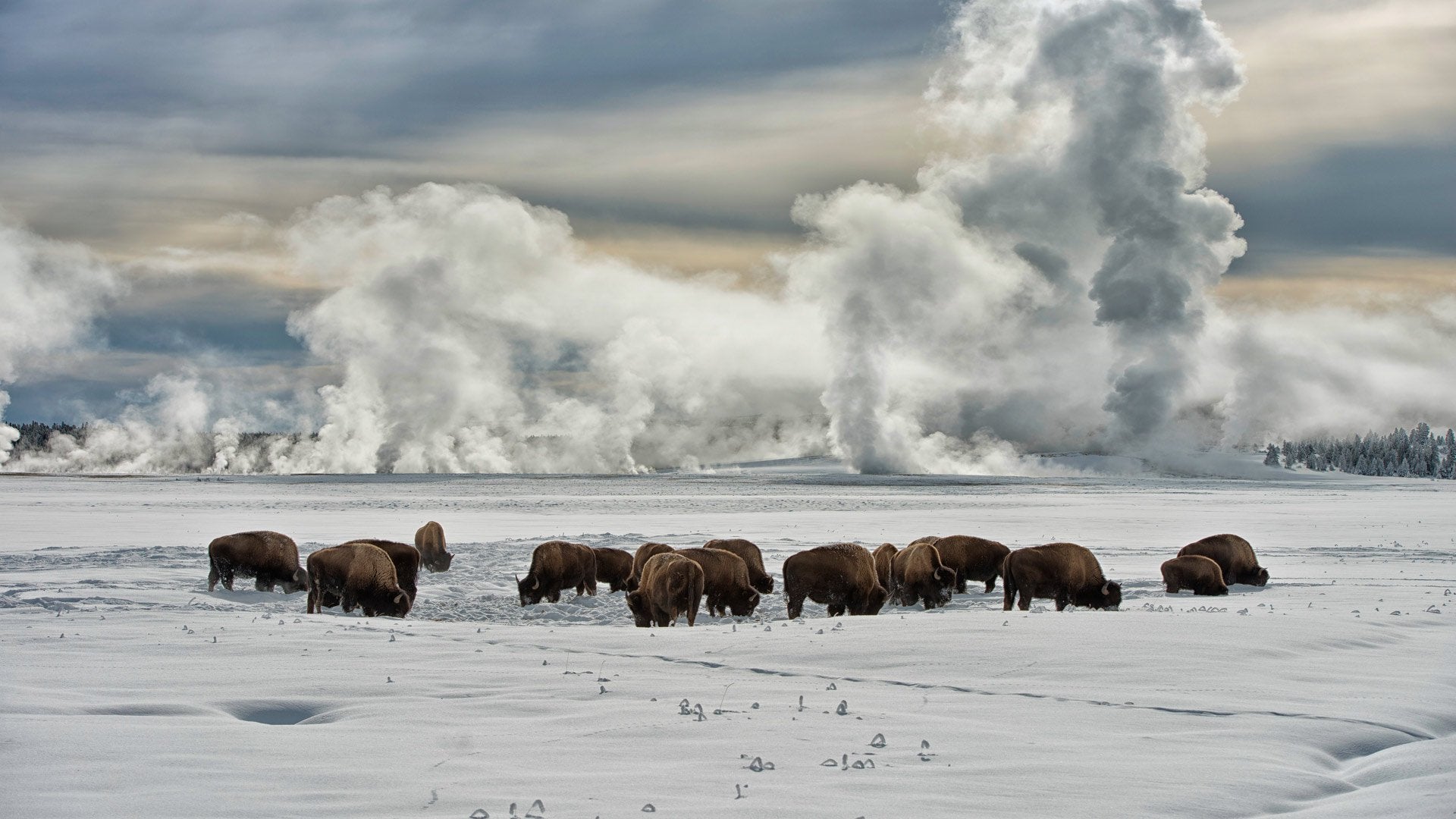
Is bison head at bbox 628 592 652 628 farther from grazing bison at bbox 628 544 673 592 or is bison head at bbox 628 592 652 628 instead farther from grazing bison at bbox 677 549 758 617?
grazing bison at bbox 628 544 673 592

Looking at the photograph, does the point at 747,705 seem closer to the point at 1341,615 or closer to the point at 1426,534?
the point at 1341,615

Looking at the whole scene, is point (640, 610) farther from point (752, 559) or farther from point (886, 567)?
point (886, 567)

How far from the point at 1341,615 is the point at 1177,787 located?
1066cm

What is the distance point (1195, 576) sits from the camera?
74.3ft

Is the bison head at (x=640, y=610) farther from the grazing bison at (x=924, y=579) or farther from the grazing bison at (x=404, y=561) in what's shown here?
the grazing bison at (x=924, y=579)

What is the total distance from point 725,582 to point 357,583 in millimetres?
6544

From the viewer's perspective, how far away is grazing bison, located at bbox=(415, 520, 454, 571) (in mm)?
27641

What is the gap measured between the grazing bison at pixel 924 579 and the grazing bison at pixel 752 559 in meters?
2.66

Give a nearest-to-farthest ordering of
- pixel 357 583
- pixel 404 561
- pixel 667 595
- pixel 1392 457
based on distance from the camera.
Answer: pixel 667 595 < pixel 357 583 < pixel 404 561 < pixel 1392 457

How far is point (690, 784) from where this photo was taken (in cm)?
710

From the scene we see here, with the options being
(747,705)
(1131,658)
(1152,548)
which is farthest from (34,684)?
(1152,548)

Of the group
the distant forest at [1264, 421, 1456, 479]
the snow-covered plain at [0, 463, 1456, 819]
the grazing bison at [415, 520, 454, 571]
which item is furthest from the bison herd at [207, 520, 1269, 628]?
the distant forest at [1264, 421, 1456, 479]

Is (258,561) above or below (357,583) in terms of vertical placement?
above

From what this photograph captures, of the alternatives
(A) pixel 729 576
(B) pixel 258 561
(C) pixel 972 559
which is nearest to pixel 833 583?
(A) pixel 729 576
